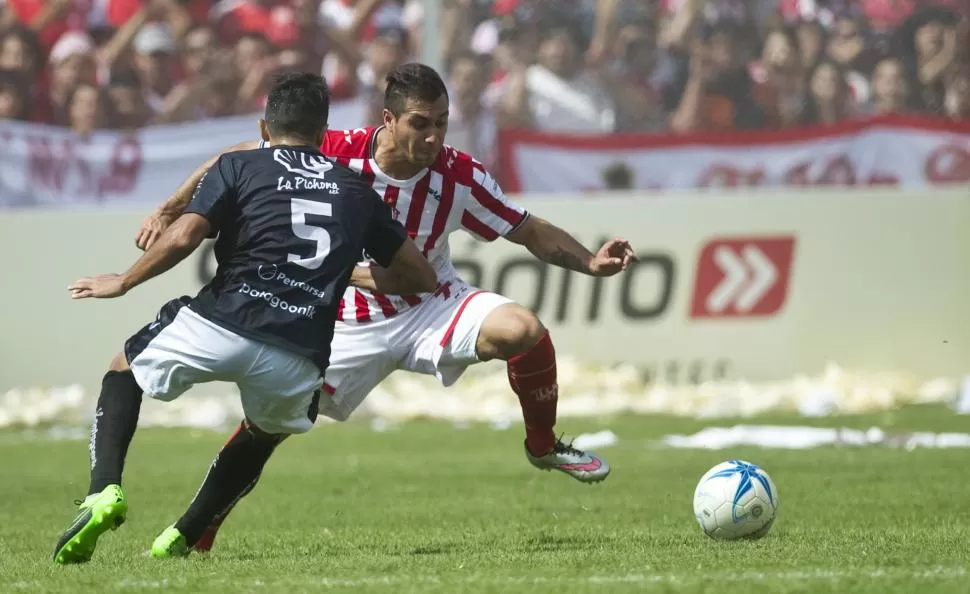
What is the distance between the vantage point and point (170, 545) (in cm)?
625

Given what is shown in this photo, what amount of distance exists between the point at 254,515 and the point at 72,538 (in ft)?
7.67

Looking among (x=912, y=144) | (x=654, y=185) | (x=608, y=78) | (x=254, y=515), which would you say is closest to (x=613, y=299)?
(x=654, y=185)

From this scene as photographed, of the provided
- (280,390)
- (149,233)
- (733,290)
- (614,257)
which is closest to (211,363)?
(280,390)

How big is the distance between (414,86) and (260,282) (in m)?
1.42

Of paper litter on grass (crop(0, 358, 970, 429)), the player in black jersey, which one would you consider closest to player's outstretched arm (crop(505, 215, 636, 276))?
the player in black jersey

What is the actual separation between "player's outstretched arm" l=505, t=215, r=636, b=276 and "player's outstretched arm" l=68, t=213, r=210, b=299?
6.81ft

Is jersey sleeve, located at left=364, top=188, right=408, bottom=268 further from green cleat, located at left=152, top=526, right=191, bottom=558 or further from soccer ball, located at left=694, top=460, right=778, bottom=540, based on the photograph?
soccer ball, located at left=694, top=460, right=778, bottom=540

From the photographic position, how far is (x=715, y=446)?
35.5 feet

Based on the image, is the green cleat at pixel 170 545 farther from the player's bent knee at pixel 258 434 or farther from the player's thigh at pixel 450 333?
the player's thigh at pixel 450 333

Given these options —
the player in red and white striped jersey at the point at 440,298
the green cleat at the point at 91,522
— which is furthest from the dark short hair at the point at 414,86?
the green cleat at the point at 91,522

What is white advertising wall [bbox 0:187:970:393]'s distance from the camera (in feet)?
43.4

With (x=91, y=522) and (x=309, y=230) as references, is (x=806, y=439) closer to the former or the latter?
(x=309, y=230)

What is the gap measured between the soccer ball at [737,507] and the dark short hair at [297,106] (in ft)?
7.00

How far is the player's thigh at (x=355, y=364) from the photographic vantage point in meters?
7.19
